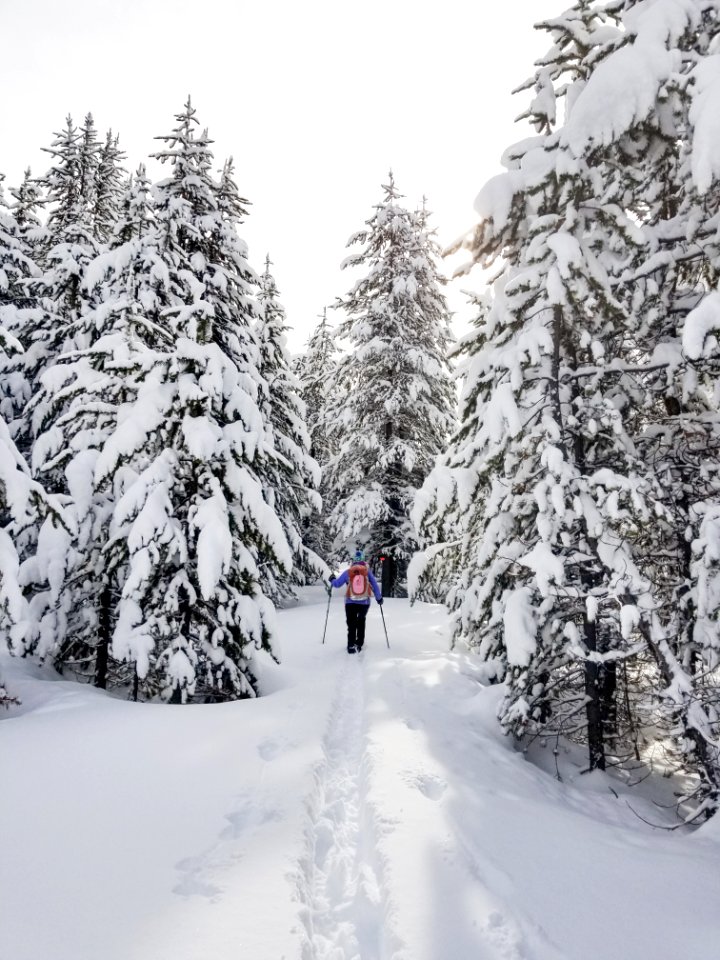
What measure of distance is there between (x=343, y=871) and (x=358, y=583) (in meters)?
8.08

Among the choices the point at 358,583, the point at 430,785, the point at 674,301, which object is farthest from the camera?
the point at 358,583

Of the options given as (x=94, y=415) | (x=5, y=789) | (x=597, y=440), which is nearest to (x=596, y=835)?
(x=597, y=440)

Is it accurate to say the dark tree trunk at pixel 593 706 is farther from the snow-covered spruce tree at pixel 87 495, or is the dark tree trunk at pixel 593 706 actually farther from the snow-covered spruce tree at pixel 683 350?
the snow-covered spruce tree at pixel 87 495

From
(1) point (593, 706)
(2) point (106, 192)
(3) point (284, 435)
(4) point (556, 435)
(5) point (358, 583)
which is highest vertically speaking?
(2) point (106, 192)

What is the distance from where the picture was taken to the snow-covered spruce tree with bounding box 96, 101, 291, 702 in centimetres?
775

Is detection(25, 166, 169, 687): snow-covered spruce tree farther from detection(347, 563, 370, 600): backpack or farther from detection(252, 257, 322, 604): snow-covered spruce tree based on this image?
detection(347, 563, 370, 600): backpack

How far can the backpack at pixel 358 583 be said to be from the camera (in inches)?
466

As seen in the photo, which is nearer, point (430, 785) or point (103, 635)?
point (430, 785)

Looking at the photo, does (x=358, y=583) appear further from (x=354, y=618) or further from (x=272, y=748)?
(x=272, y=748)

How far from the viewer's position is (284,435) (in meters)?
17.2

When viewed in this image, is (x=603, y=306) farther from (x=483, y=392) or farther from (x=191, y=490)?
(x=191, y=490)

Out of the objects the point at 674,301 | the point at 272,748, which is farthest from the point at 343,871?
the point at 674,301

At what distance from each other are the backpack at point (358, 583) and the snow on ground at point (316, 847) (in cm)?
460

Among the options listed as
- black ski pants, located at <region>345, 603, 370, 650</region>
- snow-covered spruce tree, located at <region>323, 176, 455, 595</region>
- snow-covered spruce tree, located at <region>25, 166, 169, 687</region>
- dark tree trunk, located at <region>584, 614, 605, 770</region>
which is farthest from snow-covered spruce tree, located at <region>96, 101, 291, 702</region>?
snow-covered spruce tree, located at <region>323, 176, 455, 595</region>
